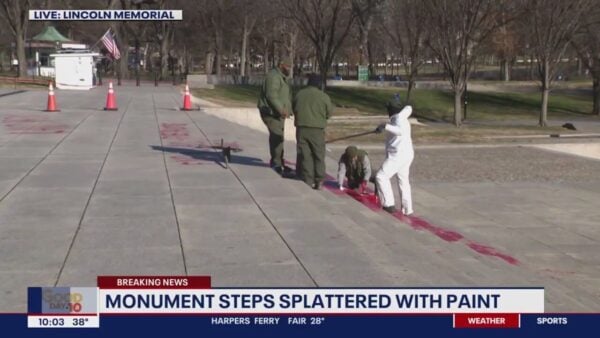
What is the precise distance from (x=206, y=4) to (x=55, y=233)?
5439 centimetres

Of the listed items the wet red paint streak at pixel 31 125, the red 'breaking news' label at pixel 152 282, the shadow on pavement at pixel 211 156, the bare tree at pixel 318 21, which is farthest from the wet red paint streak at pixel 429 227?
the bare tree at pixel 318 21

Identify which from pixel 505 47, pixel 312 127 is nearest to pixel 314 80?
pixel 312 127

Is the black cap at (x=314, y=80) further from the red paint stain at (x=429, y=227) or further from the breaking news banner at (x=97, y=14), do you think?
the breaking news banner at (x=97, y=14)

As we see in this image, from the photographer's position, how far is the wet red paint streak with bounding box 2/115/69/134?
57.7 feet

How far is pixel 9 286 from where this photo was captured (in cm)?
596

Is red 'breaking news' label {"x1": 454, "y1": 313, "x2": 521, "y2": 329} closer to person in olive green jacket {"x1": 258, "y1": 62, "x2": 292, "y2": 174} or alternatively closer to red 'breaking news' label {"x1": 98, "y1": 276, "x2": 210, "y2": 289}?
red 'breaking news' label {"x1": 98, "y1": 276, "x2": 210, "y2": 289}

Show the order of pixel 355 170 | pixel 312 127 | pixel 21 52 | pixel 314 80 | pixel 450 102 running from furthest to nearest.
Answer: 1. pixel 450 102
2. pixel 21 52
3. pixel 355 170
4. pixel 314 80
5. pixel 312 127

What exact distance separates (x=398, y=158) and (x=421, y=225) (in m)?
0.90

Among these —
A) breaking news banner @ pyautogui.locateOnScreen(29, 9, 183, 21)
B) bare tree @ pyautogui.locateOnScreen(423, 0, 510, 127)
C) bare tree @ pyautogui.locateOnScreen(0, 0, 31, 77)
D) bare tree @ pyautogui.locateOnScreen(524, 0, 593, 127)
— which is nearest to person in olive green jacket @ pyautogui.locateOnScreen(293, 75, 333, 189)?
bare tree @ pyautogui.locateOnScreen(423, 0, 510, 127)

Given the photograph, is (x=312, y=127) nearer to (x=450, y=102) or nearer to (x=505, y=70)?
(x=450, y=102)

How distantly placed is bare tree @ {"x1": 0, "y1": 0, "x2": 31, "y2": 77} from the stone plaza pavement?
35.3 metres

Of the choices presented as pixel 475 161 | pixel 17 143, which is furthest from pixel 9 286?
pixel 475 161

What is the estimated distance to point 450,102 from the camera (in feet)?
173

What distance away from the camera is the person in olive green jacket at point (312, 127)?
1101 centimetres
